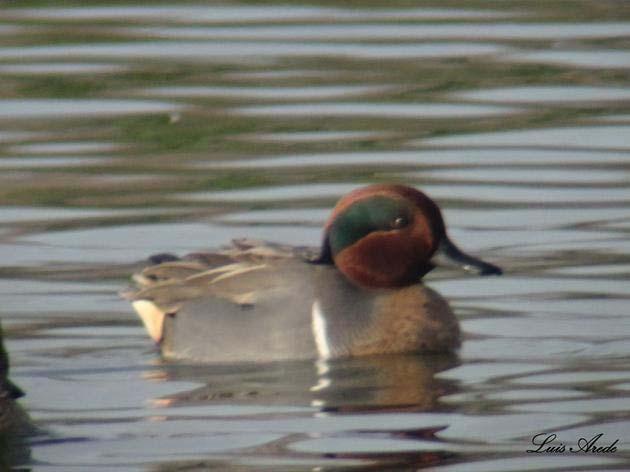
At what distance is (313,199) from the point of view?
12852 mm

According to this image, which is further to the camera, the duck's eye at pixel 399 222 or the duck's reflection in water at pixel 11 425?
the duck's eye at pixel 399 222

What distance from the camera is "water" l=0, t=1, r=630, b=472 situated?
866cm

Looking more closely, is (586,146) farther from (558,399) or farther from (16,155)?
(558,399)

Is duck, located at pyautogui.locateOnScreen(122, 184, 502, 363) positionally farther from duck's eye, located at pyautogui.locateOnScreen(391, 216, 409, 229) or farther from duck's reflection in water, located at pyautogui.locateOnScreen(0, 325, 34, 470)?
duck's reflection in water, located at pyautogui.locateOnScreen(0, 325, 34, 470)

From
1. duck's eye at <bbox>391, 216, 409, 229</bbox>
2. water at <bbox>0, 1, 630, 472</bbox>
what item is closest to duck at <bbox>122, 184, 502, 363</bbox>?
duck's eye at <bbox>391, 216, 409, 229</bbox>

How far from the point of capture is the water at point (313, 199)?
28.4ft

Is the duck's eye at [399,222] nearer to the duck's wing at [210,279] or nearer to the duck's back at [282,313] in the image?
the duck's back at [282,313]

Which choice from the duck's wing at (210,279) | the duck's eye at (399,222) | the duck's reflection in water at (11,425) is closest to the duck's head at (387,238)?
the duck's eye at (399,222)

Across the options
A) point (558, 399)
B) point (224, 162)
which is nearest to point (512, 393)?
point (558, 399)

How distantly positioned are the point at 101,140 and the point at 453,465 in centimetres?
682

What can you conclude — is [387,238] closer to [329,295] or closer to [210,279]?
[329,295]

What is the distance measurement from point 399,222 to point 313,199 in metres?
2.73

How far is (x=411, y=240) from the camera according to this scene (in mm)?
10195

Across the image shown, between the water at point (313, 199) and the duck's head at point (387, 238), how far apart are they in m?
0.44
